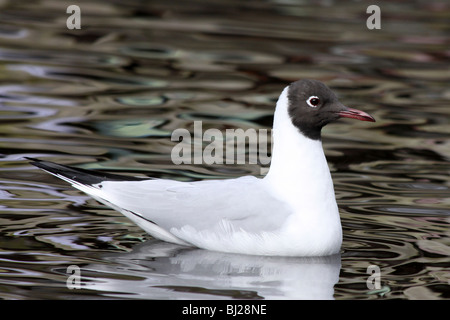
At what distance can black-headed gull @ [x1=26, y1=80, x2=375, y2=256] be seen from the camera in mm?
6473

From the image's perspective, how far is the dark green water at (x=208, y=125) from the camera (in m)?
6.23

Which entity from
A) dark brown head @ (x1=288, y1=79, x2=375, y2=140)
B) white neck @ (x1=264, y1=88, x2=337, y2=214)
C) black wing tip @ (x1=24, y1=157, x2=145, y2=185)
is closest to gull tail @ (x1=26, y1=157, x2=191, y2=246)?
black wing tip @ (x1=24, y1=157, x2=145, y2=185)

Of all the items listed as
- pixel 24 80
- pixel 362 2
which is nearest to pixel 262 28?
pixel 362 2

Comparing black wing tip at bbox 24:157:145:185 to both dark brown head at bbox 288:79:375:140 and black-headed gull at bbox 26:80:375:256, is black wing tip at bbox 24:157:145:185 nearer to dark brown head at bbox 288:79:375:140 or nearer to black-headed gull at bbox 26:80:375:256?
black-headed gull at bbox 26:80:375:256

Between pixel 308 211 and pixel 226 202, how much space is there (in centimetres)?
58

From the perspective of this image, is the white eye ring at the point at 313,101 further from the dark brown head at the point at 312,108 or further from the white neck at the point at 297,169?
the white neck at the point at 297,169

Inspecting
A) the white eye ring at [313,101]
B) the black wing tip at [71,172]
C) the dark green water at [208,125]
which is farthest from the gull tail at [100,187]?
the white eye ring at [313,101]

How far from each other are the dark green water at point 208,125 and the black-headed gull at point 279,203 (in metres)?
0.14

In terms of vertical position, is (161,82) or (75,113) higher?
(161,82)

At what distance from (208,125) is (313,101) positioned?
406 cm

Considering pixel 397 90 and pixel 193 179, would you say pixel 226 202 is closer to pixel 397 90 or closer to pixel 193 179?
pixel 193 179

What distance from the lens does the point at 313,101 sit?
6641 millimetres

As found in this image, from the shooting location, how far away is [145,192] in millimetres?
6945

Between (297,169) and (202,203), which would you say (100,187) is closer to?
(202,203)
